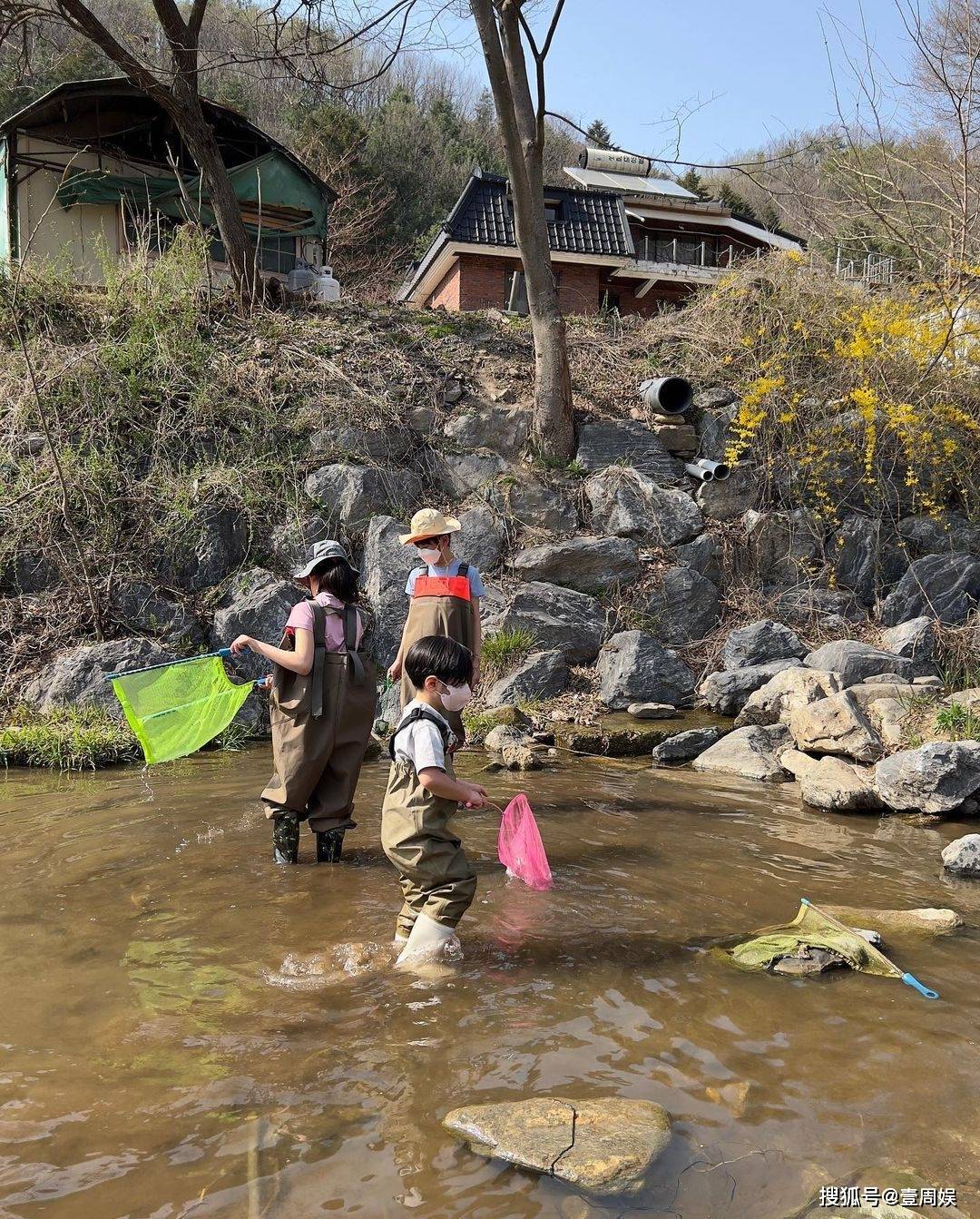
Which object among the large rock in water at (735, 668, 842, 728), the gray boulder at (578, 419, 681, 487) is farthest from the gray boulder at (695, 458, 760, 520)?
the large rock in water at (735, 668, 842, 728)

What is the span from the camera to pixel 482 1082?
276 centimetres

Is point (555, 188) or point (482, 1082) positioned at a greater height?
point (555, 188)

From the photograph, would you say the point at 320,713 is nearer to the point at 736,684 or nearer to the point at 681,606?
the point at 736,684

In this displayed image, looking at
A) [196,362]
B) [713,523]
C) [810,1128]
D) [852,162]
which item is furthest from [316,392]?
[810,1128]

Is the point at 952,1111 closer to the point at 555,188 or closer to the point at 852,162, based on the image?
the point at 852,162

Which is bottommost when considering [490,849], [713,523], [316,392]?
[490,849]

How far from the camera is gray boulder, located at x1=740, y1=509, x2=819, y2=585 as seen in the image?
34.4 feet

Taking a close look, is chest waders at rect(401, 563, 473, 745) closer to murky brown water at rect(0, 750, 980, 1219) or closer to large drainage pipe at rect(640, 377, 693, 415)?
murky brown water at rect(0, 750, 980, 1219)

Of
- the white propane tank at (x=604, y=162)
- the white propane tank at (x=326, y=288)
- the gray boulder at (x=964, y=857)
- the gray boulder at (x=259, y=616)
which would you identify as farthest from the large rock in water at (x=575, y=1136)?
the white propane tank at (x=604, y=162)

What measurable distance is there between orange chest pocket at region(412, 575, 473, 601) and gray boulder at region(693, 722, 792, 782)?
2.81m

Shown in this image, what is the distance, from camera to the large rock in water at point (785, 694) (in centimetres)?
760

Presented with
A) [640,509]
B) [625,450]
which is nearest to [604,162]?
[625,450]

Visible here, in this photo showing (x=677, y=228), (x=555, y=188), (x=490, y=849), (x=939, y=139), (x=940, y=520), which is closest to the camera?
(x=490, y=849)

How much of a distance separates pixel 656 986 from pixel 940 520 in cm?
871
